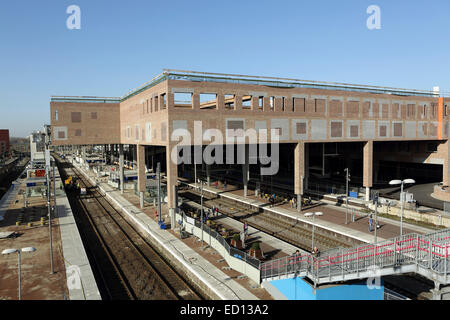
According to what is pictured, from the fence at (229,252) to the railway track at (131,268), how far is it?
332cm

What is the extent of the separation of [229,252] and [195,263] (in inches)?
105

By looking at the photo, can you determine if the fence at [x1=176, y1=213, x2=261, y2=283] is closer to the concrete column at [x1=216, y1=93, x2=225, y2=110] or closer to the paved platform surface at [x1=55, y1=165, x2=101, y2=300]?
the paved platform surface at [x1=55, y1=165, x2=101, y2=300]

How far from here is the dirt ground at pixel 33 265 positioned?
18.6 m

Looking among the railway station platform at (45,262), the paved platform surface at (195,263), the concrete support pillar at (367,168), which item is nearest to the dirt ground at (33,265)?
the railway station platform at (45,262)

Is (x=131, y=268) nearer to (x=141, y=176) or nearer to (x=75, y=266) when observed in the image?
(x=75, y=266)

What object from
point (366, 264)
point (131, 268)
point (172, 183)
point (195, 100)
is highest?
point (195, 100)

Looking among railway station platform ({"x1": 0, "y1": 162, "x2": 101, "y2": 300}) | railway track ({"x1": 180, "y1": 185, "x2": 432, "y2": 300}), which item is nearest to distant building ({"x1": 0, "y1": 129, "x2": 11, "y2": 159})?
railway station platform ({"x1": 0, "y1": 162, "x2": 101, "y2": 300})

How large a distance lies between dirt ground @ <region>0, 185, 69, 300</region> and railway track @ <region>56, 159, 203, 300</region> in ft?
9.19

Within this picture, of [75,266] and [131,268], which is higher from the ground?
[75,266]

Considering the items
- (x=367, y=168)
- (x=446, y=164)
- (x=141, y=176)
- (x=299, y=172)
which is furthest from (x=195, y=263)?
(x=446, y=164)

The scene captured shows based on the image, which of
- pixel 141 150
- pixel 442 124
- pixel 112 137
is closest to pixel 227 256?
pixel 141 150

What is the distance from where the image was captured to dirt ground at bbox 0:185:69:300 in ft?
61.1

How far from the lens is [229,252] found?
22.3m

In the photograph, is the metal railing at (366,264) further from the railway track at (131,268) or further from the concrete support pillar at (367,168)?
the concrete support pillar at (367,168)
